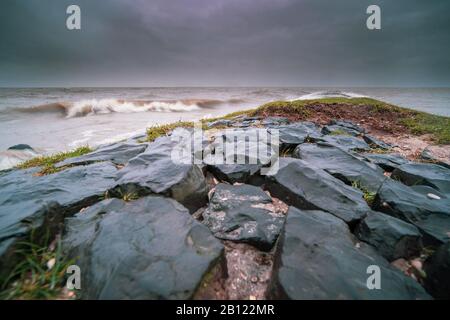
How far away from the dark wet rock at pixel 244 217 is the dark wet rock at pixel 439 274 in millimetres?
1012

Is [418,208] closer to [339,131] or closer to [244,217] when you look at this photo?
[244,217]

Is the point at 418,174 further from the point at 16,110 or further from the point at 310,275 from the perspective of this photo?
the point at 16,110

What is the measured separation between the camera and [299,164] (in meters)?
2.67

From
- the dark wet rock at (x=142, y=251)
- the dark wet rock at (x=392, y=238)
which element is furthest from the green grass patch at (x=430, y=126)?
the dark wet rock at (x=142, y=251)

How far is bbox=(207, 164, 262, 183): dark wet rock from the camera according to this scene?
2742mm

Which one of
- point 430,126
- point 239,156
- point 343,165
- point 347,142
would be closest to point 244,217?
point 239,156

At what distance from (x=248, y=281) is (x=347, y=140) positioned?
422 centimetres

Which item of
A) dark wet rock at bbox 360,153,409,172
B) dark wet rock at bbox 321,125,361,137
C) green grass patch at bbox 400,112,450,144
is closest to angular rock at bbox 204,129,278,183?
dark wet rock at bbox 360,153,409,172

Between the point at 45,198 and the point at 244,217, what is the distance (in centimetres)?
201

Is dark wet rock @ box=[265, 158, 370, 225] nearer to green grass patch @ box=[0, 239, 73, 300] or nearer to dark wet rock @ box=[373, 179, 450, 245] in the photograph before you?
dark wet rock @ box=[373, 179, 450, 245]

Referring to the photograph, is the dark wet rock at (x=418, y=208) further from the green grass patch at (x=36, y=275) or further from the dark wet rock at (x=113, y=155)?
the dark wet rock at (x=113, y=155)

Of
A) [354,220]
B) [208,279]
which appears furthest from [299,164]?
[208,279]

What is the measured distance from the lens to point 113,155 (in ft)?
11.9
